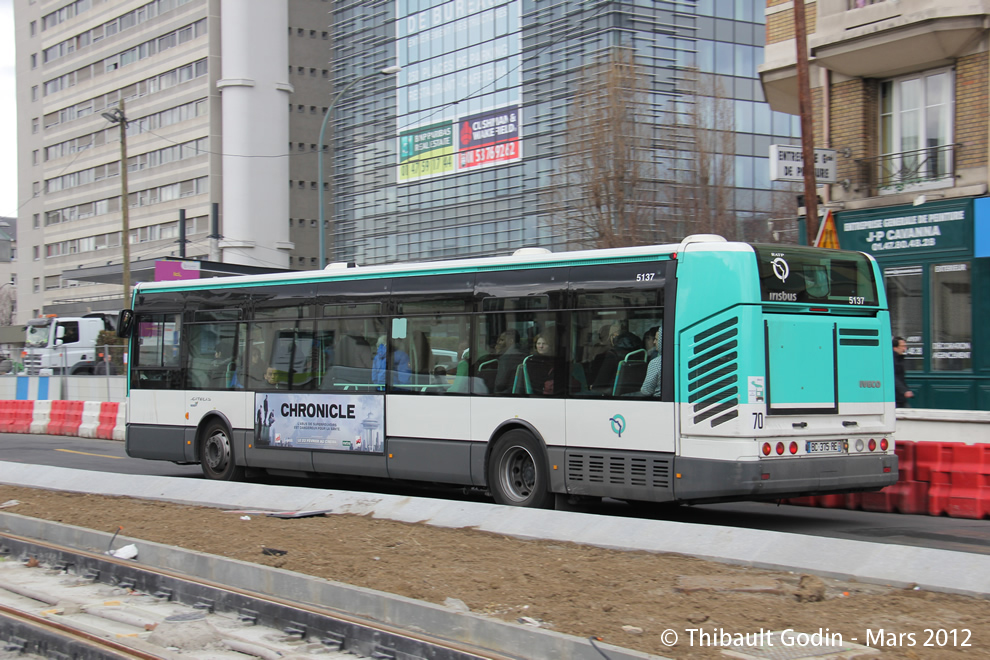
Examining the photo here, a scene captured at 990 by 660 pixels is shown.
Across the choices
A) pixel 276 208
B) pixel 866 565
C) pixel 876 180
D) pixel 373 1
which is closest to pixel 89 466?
pixel 866 565

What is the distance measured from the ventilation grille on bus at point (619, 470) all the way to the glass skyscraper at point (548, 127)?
1945 cm

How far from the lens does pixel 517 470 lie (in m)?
11.6

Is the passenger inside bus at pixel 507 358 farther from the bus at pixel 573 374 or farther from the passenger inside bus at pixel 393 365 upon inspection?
the passenger inside bus at pixel 393 365

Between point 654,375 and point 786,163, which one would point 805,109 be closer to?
point 786,163

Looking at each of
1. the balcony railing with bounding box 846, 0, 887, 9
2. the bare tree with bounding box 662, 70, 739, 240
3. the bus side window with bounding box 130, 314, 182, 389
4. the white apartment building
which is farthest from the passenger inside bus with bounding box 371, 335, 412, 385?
the white apartment building

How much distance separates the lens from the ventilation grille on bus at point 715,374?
962cm

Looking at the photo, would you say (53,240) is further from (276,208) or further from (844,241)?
(844,241)

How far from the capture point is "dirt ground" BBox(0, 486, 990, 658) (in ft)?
19.0

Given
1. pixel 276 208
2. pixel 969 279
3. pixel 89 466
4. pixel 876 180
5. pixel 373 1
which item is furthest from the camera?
pixel 276 208

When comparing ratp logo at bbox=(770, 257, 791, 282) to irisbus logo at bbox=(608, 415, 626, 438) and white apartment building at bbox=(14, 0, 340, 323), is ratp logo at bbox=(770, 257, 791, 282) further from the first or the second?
white apartment building at bbox=(14, 0, 340, 323)

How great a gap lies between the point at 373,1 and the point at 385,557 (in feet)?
170

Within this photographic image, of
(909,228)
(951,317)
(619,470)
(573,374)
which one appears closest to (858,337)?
(619,470)

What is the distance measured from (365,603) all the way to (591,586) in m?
1.53

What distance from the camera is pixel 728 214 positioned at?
3566cm
